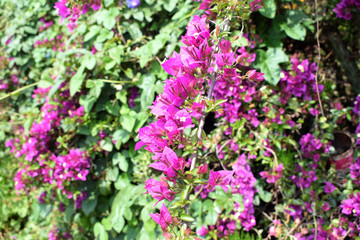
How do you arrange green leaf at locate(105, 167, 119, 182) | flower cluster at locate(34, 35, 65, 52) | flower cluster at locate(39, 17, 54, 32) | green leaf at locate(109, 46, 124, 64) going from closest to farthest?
green leaf at locate(109, 46, 124, 64) < green leaf at locate(105, 167, 119, 182) < flower cluster at locate(34, 35, 65, 52) < flower cluster at locate(39, 17, 54, 32)

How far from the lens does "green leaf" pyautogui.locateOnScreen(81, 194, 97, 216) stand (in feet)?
6.46

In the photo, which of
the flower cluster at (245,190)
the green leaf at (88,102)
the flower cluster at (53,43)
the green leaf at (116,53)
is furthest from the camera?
the flower cluster at (53,43)

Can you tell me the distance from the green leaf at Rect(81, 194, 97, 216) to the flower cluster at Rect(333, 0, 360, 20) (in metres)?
1.85

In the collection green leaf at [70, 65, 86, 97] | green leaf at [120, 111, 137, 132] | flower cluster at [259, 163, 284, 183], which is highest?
green leaf at [70, 65, 86, 97]

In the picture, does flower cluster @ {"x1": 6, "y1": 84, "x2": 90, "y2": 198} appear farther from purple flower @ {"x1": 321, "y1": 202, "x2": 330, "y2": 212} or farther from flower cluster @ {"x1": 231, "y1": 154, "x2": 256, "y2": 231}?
purple flower @ {"x1": 321, "y1": 202, "x2": 330, "y2": 212}

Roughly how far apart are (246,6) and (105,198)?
5.01 feet

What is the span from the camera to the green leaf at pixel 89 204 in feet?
6.46

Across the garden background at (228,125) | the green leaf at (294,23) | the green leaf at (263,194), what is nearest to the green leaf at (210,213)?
the garden background at (228,125)

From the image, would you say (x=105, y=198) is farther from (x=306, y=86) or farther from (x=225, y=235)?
(x=306, y=86)

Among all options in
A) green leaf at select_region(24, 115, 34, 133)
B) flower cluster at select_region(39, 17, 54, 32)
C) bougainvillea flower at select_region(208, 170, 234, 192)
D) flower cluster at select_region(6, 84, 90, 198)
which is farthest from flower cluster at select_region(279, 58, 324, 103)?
flower cluster at select_region(39, 17, 54, 32)

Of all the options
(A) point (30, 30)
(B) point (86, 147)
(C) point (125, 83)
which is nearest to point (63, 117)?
(B) point (86, 147)

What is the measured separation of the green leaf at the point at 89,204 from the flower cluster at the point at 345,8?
1.85 meters

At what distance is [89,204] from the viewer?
6.52ft

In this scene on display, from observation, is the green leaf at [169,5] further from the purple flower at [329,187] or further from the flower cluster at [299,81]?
the purple flower at [329,187]
